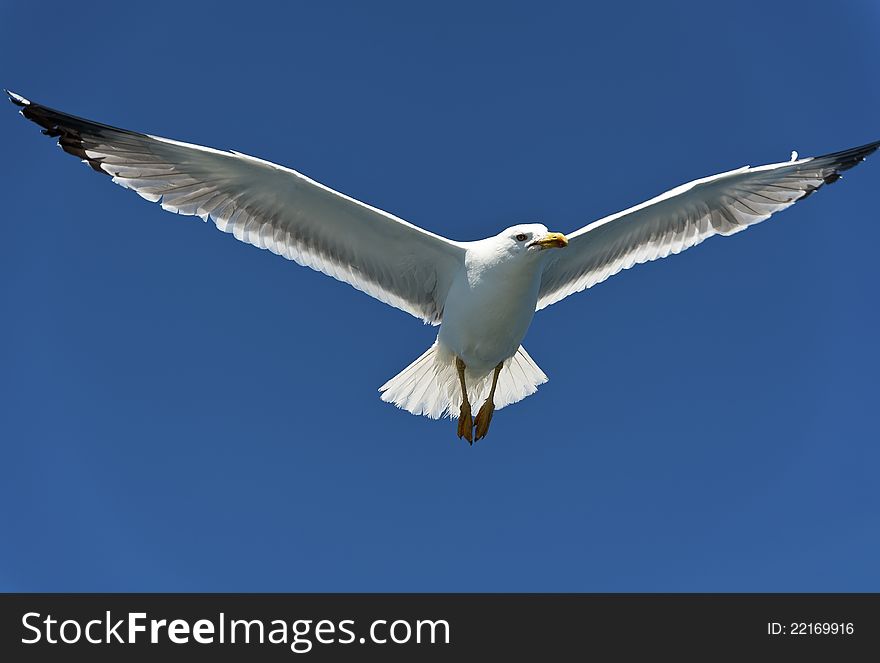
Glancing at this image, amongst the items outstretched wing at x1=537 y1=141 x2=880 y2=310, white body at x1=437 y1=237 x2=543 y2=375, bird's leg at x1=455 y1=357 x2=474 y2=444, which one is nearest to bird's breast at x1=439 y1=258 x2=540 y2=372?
white body at x1=437 y1=237 x2=543 y2=375

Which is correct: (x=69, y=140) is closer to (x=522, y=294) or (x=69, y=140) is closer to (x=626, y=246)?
(x=522, y=294)

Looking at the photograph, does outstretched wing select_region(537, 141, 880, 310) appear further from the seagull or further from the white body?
the white body

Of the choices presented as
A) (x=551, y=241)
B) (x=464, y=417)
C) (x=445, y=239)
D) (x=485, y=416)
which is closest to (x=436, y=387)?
(x=464, y=417)

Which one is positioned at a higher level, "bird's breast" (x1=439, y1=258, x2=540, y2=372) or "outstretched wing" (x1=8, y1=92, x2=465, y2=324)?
"outstretched wing" (x1=8, y1=92, x2=465, y2=324)

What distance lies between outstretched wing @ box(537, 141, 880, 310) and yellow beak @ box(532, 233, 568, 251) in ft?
3.80

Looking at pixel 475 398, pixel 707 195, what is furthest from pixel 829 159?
pixel 475 398

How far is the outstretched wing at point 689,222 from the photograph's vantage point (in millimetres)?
7934

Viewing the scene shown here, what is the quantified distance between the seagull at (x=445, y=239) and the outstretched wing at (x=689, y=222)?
1 centimetres

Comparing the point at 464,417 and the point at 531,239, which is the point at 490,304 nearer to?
the point at 531,239

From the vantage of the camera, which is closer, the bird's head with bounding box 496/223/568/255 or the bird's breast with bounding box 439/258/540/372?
the bird's head with bounding box 496/223/568/255

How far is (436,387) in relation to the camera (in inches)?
320

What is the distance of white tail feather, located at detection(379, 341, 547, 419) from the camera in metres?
8.05

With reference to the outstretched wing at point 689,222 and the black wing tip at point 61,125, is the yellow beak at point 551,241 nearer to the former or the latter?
the outstretched wing at point 689,222
